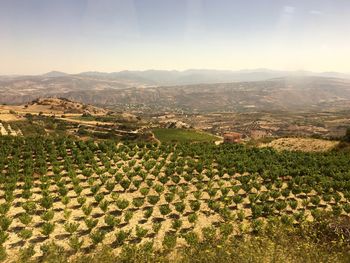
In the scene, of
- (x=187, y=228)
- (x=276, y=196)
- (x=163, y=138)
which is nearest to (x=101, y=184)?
(x=187, y=228)

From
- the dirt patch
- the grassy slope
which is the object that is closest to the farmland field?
the dirt patch

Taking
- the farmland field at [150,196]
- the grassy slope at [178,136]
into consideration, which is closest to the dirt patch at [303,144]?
the farmland field at [150,196]

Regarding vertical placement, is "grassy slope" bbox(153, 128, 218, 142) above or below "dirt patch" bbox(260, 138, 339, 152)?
below

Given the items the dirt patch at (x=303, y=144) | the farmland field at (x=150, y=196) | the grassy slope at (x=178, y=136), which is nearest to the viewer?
the farmland field at (x=150, y=196)

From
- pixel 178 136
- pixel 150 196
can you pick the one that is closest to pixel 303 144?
pixel 178 136

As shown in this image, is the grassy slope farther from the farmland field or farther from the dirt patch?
the farmland field

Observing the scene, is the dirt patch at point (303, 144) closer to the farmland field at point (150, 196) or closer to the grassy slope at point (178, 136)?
the farmland field at point (150, 196)

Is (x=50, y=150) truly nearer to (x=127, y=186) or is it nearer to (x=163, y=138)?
(x=127, y=186)

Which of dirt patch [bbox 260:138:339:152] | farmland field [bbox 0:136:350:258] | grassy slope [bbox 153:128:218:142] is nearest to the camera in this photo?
farmland field [bbox 0:136:350:258]
